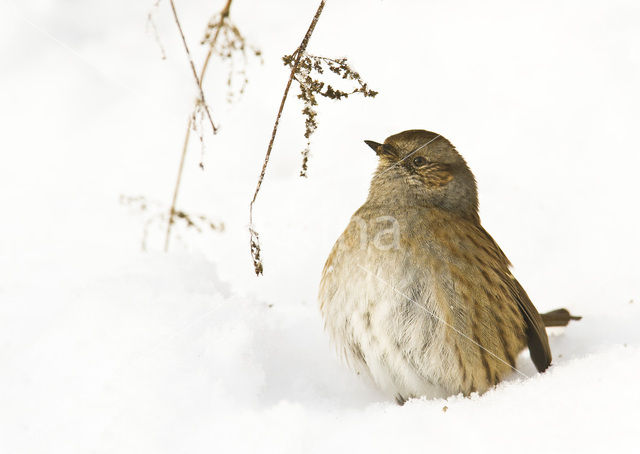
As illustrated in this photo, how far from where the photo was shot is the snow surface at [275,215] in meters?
2.79

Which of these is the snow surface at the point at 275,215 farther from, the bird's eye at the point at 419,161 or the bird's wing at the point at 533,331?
the bird's eye at the point at 419,161

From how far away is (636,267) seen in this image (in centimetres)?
448

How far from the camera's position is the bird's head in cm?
370

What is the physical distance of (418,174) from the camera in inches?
147

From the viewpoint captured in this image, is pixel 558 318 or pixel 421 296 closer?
pixel 421 296

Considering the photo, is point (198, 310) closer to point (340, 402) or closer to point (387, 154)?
point (340, 402)

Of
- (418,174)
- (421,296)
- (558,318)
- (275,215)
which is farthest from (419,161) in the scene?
(275,215)

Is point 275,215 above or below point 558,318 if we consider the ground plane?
above

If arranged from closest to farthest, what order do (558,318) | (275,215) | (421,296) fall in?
(421,296)
(558,318)
(275,215)

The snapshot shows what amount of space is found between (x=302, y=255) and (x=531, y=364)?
167 centimetres

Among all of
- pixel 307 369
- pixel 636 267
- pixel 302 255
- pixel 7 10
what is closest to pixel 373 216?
pixel 307 369

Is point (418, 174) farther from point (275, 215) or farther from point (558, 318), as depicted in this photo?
point (275, 215)

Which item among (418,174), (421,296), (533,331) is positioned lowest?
(533,331)

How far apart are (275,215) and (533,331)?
6.94ft
